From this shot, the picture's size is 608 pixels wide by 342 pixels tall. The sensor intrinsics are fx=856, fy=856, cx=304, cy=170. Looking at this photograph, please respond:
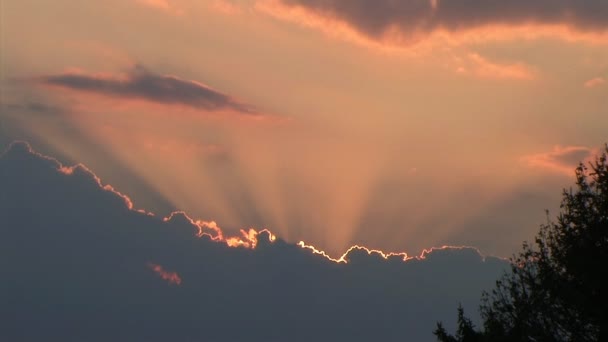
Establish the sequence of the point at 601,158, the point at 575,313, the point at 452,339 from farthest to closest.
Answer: the point at 452,339 < the point at 601,158 < the point at 575,313

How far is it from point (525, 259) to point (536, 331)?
174 inches

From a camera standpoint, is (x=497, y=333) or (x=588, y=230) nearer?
(x=588, y=230)

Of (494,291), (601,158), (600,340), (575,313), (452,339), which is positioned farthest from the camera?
(452,339)

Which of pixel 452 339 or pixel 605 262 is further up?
pixel 452 339

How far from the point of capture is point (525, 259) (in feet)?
159

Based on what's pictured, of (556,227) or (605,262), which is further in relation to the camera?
(556,227)

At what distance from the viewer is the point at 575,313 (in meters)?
43.3

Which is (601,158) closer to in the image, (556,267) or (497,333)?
(556,267)

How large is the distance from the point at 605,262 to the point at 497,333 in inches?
396

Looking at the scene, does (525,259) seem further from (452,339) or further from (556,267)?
(452,339)

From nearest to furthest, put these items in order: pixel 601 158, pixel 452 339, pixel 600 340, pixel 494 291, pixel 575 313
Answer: pixel 600 340 < pixel 575 313 < pixel 601 158 < pixel 494 291 < pixel 452 339

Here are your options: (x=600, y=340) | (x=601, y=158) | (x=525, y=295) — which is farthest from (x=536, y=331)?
(x=601, y=158)

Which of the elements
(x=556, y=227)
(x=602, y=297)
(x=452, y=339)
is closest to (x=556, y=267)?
(x=556, y=227)

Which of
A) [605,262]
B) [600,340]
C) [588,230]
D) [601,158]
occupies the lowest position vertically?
[600,340]
